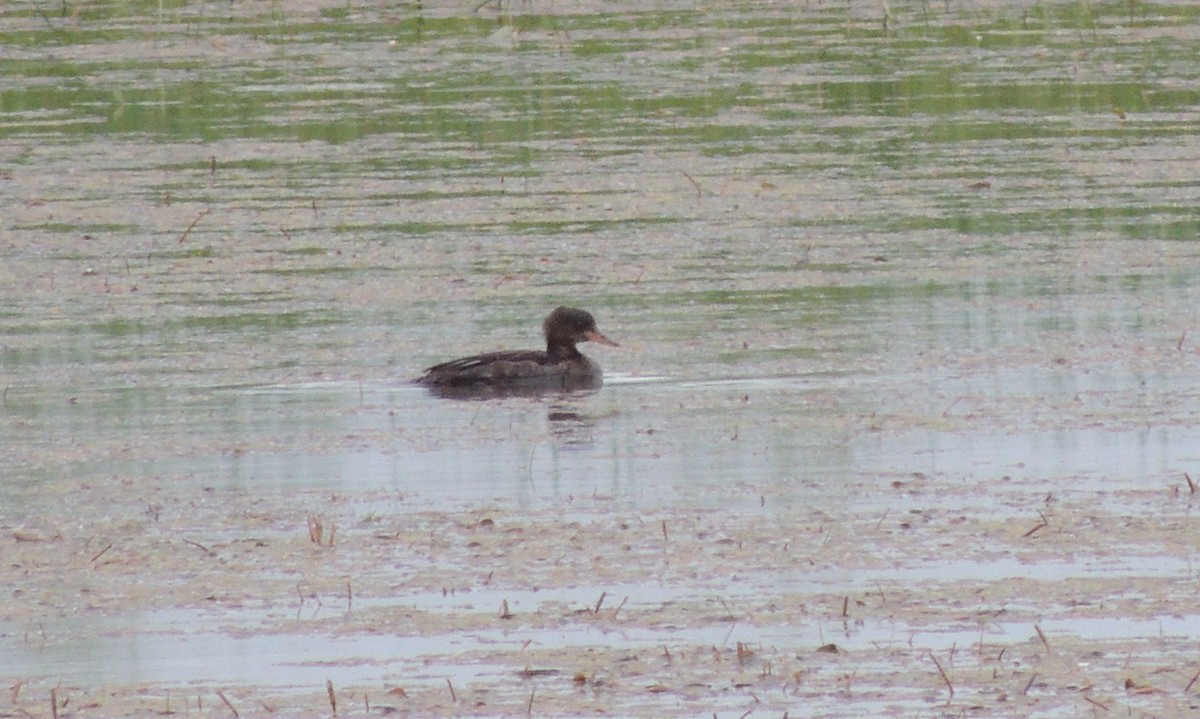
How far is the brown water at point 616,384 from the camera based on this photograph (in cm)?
548

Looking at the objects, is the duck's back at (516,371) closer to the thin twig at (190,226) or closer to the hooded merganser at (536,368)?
the hooded merganser at (536,368)

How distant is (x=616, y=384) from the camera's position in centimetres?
896

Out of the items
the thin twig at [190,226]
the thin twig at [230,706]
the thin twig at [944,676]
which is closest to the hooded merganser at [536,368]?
the thin twig at [190,226]

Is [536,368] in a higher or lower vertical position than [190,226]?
lower

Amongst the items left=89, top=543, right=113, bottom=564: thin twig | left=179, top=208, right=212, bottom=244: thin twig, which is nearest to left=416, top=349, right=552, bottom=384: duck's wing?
left=89, top=543, right=113, bottom=564: thin twig

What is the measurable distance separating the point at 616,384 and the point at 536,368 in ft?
0.94

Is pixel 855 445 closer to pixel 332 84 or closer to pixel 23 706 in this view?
pixel 23 706

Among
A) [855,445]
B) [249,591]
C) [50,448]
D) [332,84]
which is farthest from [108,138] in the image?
[249,591]

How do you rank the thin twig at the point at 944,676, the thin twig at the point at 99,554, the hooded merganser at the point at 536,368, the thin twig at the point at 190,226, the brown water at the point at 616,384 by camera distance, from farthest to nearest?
the thin twig at the point at 190,226, the hooded merganser at the point at 536,368, the thin twig at the point at 99,554, the brown water at the point at 616,384, the thin twig at the point at 944,676

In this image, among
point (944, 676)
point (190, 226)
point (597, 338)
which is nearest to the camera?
point (944, 676)

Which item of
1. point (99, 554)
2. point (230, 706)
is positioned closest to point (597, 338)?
point (99, 554)

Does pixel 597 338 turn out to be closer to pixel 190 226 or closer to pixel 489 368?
pixel 489 368

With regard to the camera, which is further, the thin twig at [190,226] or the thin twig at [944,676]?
the thin twig at [190,226]

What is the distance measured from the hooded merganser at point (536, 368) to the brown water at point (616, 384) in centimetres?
Answer: 14
